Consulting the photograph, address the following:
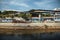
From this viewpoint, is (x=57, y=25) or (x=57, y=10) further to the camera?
(x=57, y=25)

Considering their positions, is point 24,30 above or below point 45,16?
below

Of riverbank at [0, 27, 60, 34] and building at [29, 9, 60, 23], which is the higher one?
building at [29, 9, 60, 23]

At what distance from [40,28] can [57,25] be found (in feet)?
2.08

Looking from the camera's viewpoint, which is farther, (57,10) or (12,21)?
(12,21)

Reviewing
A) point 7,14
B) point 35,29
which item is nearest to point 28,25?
point 35,29

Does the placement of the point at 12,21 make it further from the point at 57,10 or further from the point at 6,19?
the point at 57,10

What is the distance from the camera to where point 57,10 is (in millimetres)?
8125

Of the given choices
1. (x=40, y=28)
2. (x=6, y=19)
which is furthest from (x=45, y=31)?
(x=6, y=19)

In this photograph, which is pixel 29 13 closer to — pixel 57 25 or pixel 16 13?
pixel 16 13

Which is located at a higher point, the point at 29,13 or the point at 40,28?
the point at 29,13

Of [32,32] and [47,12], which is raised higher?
[47,12]

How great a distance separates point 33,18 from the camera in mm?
8500

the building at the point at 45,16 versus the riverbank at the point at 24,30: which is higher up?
the building at the point at 45,16

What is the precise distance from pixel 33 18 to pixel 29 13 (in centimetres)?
28
